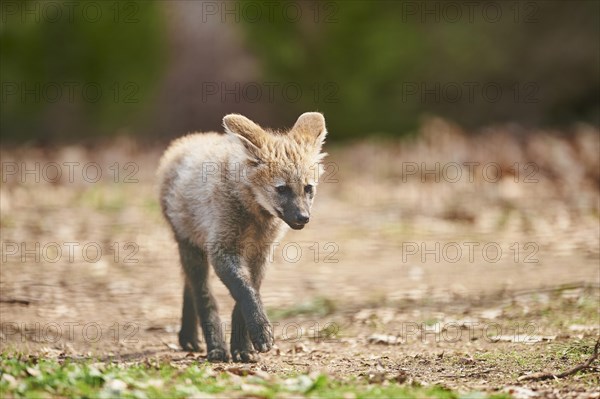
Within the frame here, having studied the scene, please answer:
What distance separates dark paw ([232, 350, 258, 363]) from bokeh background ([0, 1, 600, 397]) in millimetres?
93

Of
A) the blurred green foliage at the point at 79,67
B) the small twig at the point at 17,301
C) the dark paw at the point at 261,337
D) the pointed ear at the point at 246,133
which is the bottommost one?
the dark paw at the point at 261,337

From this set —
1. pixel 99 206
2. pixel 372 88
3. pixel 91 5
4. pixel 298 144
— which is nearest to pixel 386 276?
pixel 298 144

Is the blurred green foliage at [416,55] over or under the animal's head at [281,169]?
over

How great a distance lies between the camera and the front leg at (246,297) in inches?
230

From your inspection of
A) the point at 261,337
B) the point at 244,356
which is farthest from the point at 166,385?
the point at 244,356

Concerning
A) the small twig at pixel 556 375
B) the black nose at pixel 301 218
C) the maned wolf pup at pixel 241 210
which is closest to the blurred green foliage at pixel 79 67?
the maned wolf pup at pixel 241 210

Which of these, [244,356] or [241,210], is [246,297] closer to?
[244,356]

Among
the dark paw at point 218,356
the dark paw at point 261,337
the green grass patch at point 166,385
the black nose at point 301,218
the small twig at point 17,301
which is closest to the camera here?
the green grass patch at point 166,385

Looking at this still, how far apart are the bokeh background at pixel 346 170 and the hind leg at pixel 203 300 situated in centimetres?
28

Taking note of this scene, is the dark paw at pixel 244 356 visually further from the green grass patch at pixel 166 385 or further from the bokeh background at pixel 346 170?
the green grass patch at pixel 166 385

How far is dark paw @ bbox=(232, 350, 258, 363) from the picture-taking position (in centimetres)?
620

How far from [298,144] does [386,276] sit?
3123 mm

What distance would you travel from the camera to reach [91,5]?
17.5 metres

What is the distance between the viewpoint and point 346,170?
608 inches
